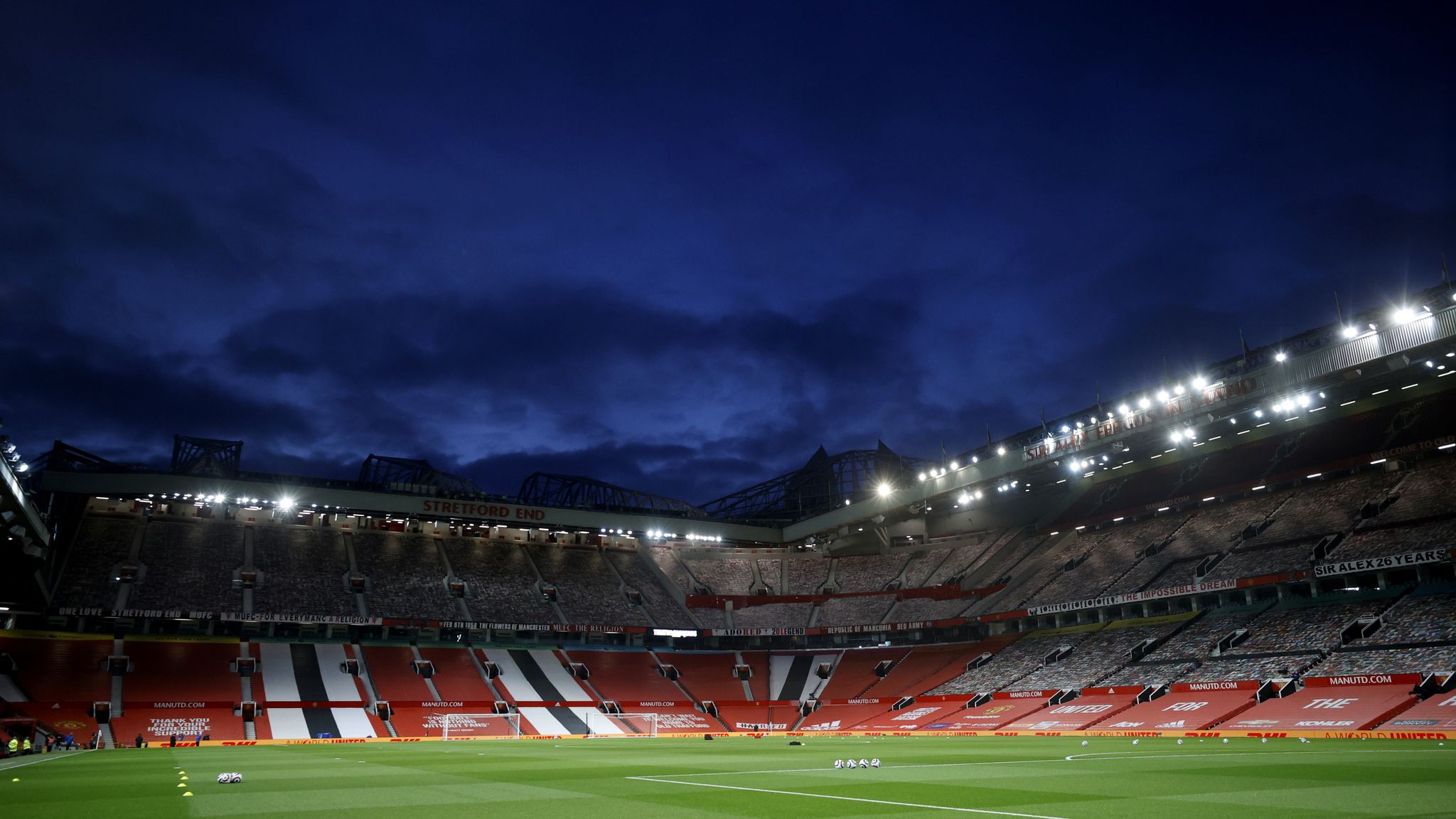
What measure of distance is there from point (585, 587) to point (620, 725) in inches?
724

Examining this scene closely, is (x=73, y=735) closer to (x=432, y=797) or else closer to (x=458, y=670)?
(x=458, y=670)

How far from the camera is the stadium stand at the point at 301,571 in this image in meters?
61.5

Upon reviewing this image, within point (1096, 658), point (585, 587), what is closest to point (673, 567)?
point (585, 587)

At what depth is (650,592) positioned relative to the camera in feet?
254

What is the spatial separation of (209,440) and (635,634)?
3755 cm

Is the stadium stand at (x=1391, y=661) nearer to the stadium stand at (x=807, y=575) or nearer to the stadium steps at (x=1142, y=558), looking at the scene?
the stadium steps at (x=1142, y=558)

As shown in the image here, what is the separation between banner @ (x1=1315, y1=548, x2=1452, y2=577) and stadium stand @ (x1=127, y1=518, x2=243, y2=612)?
66492mm

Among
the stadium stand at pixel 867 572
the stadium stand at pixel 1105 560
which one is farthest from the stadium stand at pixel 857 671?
the stadium stand at pixel 1105 560

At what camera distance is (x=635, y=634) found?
239 ft

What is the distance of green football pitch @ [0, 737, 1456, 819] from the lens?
14.1 metres

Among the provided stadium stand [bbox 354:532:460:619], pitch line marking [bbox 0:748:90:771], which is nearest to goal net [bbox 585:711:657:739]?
stadium stand [bbox 354:532:460:619]

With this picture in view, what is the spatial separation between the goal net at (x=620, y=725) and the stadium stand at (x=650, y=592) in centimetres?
1264

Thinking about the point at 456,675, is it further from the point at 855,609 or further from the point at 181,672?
the point at 855,609

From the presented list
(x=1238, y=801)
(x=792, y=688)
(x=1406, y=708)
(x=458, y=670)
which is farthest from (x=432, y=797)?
(x=792, y=688)
